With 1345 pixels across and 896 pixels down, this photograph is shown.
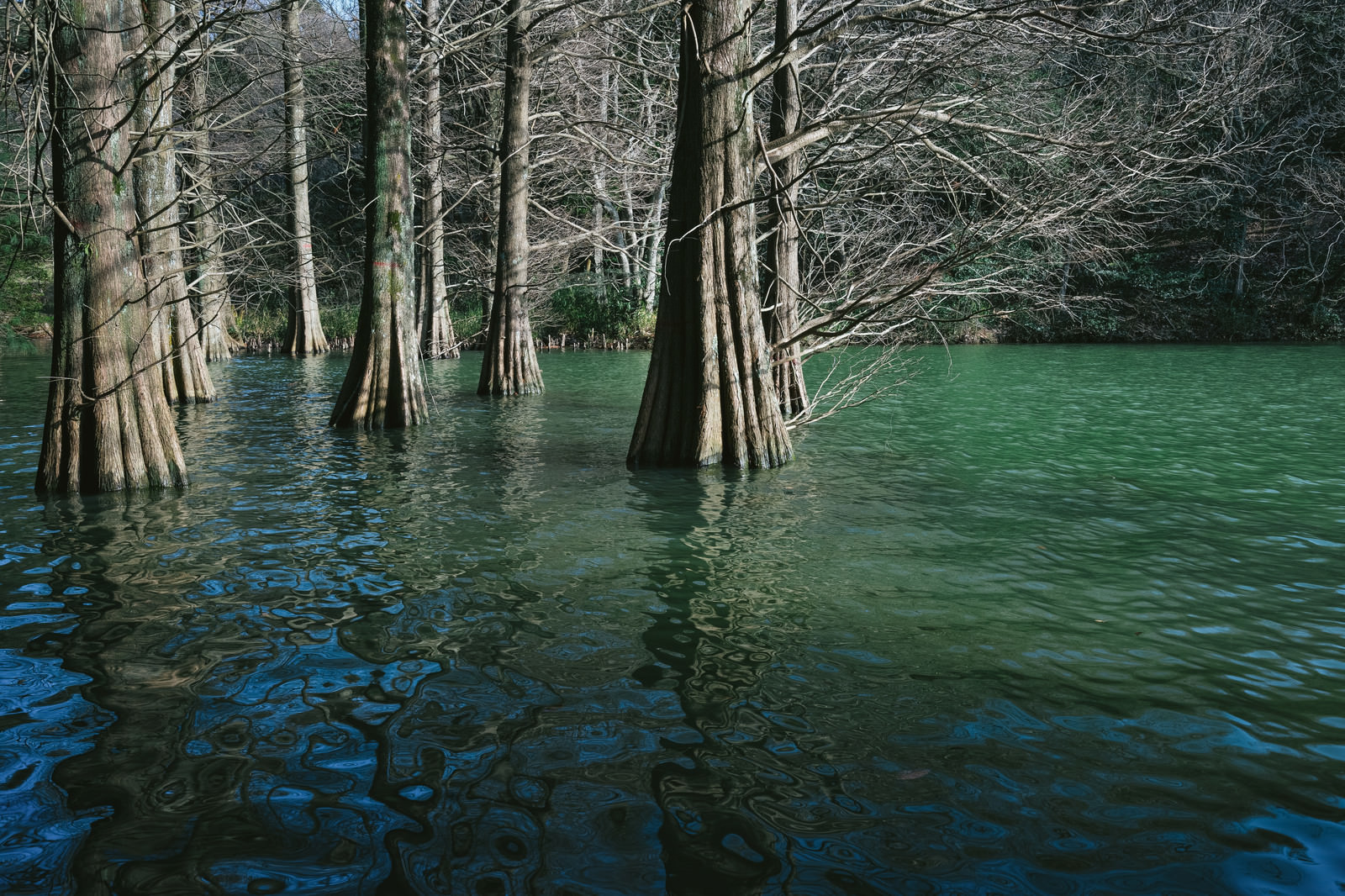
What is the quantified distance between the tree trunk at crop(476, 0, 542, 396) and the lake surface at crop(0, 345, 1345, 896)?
777 cm

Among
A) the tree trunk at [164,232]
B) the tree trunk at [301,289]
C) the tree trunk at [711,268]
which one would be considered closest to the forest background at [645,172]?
the tree trunk at [301,289]

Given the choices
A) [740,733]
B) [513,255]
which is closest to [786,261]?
[513,255]

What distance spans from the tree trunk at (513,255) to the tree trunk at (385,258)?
3.69 m

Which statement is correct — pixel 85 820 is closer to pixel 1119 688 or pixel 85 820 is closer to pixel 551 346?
pixel 1119 688

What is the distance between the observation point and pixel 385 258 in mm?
12180

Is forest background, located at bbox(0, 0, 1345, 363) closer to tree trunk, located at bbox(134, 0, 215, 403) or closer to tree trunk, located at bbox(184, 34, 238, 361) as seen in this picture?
tree trunk, located at bbox(184, 34, 238, 361)

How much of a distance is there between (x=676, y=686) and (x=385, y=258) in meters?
9.48

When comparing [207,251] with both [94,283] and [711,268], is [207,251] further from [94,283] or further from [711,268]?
[711,268]

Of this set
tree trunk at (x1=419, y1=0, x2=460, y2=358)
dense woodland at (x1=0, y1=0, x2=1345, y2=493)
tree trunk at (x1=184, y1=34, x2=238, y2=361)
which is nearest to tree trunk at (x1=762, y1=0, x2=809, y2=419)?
dense woodland at (x1=0, y1=0, x2=1345, y2=493)

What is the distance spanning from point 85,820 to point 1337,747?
4.24 meters

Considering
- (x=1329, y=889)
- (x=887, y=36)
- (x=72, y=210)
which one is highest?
(x=887, y=36)

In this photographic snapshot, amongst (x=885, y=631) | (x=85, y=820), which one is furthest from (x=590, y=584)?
(x=85, y=820)

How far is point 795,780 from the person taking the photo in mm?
3268

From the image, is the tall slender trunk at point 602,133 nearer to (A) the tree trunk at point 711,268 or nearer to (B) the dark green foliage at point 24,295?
(A) the tree trunk at point 711,268
